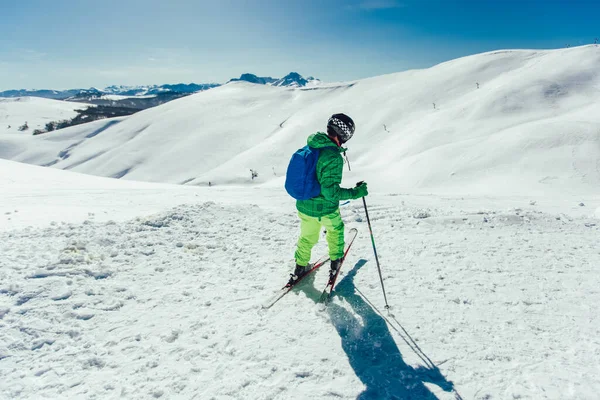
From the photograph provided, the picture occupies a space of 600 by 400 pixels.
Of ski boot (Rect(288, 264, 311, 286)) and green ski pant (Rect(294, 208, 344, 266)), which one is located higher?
green ski pant (Rect(294, 208, 344, 266))

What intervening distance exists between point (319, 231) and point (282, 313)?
1460 millimetres

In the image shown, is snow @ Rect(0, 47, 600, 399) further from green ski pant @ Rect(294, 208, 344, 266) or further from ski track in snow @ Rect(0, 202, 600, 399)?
green ski pant @ Rect(294, 208, 344, 266)

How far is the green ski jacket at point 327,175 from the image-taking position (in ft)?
16.4

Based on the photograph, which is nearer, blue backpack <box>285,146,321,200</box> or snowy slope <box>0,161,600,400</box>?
snowy slope <box>0,161,600,400</box>

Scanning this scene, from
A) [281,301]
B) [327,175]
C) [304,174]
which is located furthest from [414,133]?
[281,301]

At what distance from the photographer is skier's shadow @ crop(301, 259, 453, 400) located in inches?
142

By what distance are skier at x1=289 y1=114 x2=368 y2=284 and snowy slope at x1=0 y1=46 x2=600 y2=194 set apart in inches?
573

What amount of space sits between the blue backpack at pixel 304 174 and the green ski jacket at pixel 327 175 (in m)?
0.08

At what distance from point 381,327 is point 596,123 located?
2524 centimetres

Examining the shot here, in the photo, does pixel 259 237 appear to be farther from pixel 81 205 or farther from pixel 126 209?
pixel 81 205

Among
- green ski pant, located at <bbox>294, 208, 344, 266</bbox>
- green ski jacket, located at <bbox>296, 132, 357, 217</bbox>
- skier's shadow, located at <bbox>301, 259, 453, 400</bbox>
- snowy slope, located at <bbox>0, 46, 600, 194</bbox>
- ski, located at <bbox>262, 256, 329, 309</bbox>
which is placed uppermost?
snowy slope, located at <bbox>0, 46, 600, 194</bbox>

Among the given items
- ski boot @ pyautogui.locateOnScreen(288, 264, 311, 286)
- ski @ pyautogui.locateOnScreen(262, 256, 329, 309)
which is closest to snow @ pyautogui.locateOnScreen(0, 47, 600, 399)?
ski @ pyautogui.locateOnScreen(262, 256, 329, 309)

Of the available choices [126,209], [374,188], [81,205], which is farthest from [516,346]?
[374,188]

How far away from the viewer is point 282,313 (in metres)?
5.02
